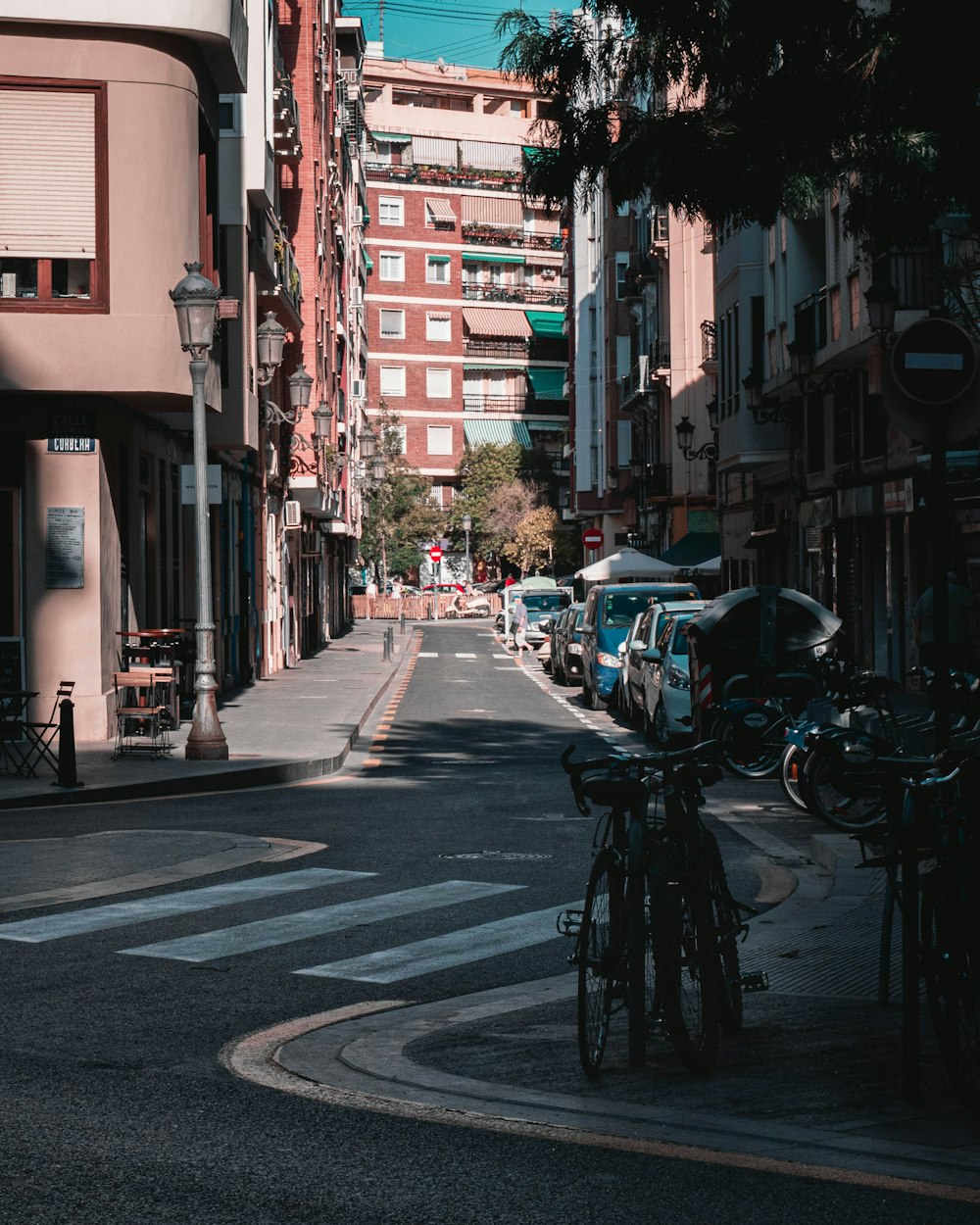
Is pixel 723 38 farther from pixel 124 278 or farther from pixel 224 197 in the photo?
pixel 224 197

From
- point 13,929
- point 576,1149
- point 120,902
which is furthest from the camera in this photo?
point 120,902

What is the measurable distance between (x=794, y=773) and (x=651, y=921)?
30.9 feet

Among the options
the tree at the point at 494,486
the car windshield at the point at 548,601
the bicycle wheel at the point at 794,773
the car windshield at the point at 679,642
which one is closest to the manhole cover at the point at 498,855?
the bicycle wheel at the point at 794,773

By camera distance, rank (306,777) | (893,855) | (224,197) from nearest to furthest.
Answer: (893,855) → (306,777) → (224,197)

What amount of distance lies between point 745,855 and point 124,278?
35.1ft

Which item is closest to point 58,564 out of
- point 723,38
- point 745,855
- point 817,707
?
point 817,707

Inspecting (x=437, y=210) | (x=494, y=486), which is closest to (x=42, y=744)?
(x=494, y=486)

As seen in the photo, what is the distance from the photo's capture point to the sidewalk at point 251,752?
1636 centimetres

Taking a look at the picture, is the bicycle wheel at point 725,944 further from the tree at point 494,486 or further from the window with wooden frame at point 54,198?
the tree at point 494,486

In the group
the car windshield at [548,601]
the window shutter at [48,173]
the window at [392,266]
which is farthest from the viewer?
the window at [392,266]

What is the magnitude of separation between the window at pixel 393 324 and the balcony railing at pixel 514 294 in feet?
12.6

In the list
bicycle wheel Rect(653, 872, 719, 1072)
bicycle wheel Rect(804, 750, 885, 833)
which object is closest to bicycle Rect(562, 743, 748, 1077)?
bicycle wheel Rect(653, 872, 719, 1072)

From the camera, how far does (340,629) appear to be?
7088cm

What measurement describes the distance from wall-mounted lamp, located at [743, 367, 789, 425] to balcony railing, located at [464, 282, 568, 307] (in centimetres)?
6956
